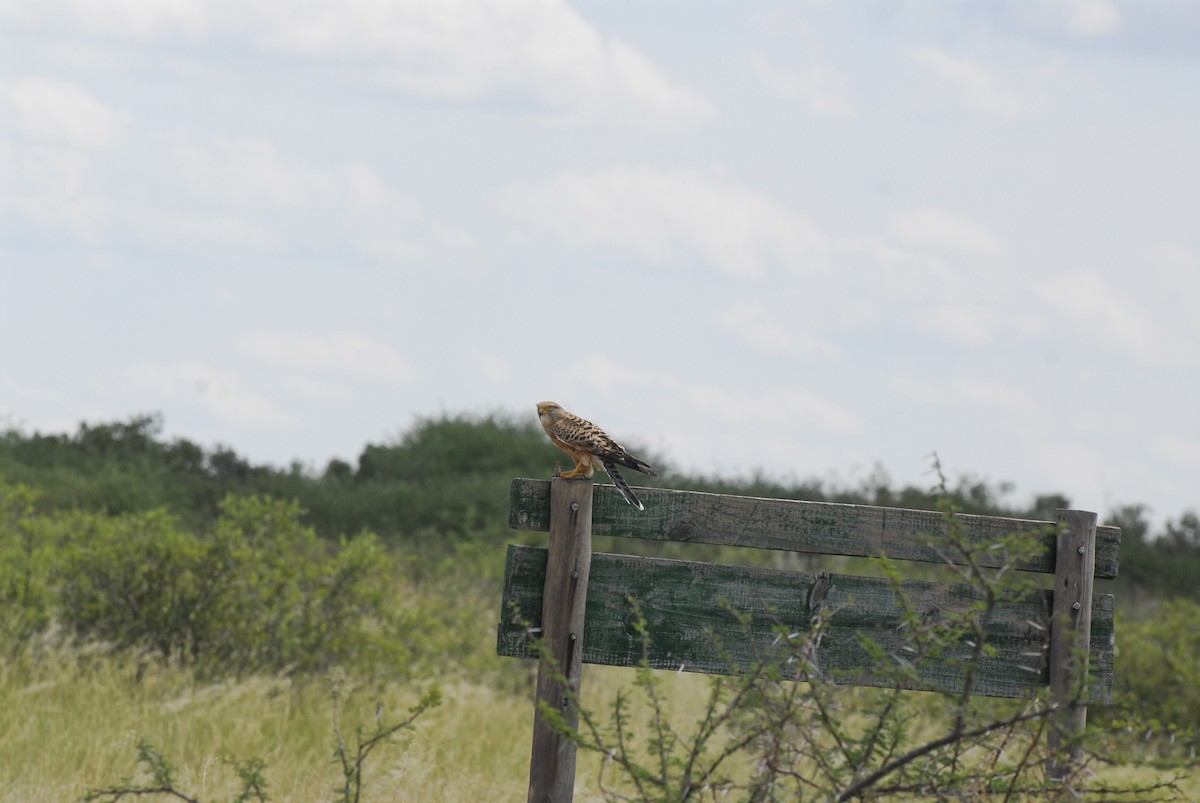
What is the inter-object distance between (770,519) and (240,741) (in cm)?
431

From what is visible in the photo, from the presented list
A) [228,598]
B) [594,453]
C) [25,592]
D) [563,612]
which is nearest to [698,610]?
[563,612]

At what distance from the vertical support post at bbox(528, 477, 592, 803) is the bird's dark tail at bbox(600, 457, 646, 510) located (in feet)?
0.42

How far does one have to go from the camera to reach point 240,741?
7.63 metres

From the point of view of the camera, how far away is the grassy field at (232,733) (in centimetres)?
630

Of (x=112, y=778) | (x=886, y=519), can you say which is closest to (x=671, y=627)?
(x=886, y=519)

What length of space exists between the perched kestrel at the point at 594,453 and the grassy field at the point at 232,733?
54.1 inches

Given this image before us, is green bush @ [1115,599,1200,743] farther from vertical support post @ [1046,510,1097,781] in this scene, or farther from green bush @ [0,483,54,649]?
green bush @ [0,483,54,649]

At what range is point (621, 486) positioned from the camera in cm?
458

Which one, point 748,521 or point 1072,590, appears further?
point 1072,590

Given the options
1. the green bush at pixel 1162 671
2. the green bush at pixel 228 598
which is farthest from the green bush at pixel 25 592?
the green bush at pixel 1162 671

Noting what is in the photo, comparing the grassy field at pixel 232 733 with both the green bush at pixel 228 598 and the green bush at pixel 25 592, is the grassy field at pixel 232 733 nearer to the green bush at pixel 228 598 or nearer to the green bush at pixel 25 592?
the green bush at pixel 228 598

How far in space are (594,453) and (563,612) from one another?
0.57 meters

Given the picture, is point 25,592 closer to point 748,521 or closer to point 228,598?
point 228,598

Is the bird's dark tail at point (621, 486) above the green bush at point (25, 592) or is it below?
above
